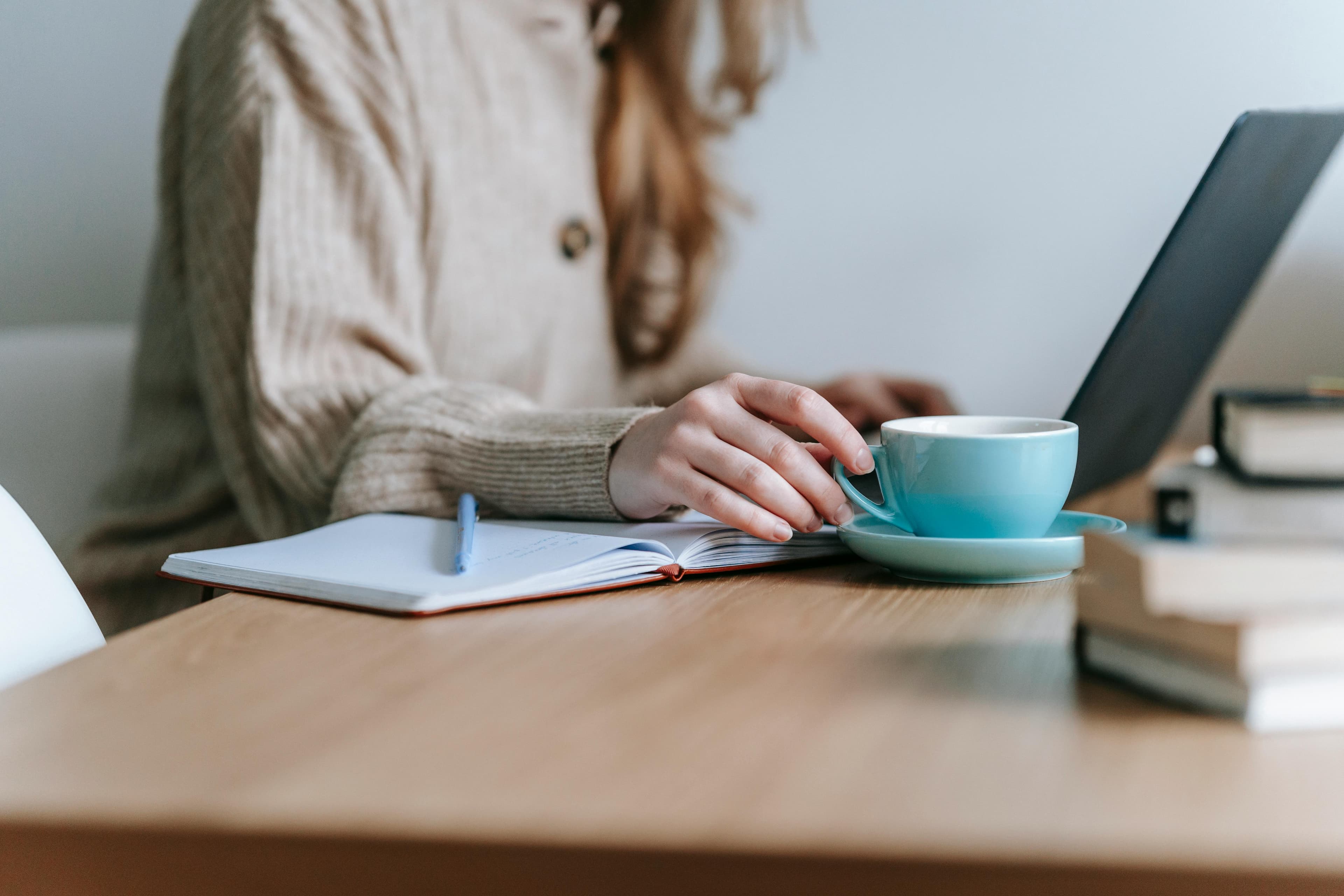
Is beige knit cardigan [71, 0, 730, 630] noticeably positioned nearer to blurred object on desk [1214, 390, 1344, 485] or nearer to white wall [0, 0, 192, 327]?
white wall [0, 0, 192, 327]

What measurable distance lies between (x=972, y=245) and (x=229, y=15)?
0.89 metres

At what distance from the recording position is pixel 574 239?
51.9 inches

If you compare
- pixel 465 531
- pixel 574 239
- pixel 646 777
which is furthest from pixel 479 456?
pixel 574 239

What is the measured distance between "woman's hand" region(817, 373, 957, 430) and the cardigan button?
0.37 metres

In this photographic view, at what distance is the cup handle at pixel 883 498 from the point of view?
1.92 ft

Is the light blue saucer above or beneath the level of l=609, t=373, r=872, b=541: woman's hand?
beneath

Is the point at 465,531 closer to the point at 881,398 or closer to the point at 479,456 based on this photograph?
the point at 479,456

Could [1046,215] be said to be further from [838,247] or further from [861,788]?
[861,788]

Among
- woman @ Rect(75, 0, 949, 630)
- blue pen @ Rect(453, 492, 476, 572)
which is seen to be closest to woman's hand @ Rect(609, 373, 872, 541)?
woman @ Rect(75, 0, 949, 630)

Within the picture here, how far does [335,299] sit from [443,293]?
0.80 feet

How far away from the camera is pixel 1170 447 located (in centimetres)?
106

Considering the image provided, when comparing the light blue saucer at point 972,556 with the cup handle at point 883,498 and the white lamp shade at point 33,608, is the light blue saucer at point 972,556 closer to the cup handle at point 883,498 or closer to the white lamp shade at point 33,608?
the cup handle at point 883,498

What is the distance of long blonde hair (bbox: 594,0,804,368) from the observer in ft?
4.29

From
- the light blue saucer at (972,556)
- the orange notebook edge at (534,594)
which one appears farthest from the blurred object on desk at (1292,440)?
the orange notebook edge at (534,594)
